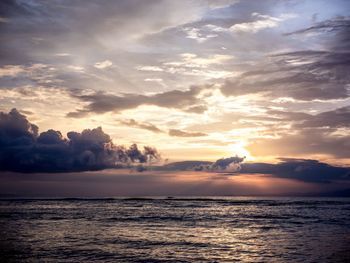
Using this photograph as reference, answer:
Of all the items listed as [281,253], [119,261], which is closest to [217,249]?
[281,253]

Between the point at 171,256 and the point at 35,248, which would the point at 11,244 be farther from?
the point at 171,256

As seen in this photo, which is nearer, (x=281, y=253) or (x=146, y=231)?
(x=281, y=253)

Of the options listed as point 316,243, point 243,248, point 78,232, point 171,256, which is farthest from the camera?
point 78,232

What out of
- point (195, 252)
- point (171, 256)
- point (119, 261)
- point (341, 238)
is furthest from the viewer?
point (341, 238)

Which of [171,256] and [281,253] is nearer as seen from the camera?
[171,256]

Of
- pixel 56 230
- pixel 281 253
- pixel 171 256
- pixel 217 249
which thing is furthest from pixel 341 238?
pixel 56 230

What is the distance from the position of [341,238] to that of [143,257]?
2357 cm

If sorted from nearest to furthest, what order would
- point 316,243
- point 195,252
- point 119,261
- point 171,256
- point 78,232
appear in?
point 119,261
point 171,256
point 195,252
point 316,243
point 78,232

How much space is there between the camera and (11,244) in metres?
34.1

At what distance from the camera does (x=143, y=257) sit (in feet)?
92.0

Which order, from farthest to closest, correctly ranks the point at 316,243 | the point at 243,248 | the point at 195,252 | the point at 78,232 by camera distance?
the point at 78,232
the point at 316,243
the point at 243,248
the point at 195,252

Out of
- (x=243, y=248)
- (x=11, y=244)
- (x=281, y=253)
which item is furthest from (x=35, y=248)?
(x=281, y=253)

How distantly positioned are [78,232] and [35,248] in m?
12.5

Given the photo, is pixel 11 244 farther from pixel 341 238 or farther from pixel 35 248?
pixel 341 238
